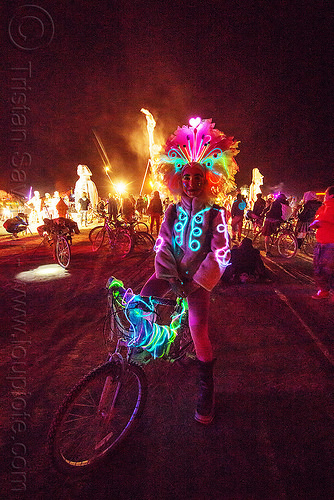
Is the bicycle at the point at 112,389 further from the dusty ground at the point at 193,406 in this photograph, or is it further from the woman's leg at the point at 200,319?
the woman's leg at the point at 200,319

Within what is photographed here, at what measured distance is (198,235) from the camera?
7.66 feet

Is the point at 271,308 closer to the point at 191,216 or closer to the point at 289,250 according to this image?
the point at 191,216

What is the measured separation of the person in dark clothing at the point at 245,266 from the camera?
615cm

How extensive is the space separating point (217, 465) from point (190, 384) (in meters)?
0.90

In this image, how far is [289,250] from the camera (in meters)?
9.66

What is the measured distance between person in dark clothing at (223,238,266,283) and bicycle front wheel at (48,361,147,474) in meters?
4.27

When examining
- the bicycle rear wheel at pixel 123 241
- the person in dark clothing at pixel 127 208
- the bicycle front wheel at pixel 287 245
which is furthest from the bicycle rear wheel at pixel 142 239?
the bicycle front wheel at pixel 287 245

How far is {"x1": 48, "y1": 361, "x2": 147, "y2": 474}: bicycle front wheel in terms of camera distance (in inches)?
71.5

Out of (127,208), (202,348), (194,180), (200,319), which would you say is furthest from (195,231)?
(127,208)

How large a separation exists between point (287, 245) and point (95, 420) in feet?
30.0

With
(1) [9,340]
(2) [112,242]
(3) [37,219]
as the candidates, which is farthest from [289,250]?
(3) [37,219]

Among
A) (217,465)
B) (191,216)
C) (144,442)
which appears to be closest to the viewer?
(217,465)

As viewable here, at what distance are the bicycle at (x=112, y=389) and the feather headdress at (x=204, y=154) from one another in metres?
1.29

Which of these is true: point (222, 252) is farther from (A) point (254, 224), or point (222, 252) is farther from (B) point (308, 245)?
(A) point (254, 224)
